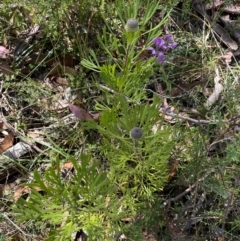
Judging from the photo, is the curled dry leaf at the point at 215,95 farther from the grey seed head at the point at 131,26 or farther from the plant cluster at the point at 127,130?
the grey seed head at the point at 131,26

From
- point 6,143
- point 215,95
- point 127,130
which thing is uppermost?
point 127,130

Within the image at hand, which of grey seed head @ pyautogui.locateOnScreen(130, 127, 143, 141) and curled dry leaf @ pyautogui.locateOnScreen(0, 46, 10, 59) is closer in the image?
grey seed head @ pyautogui.locateOnScreen(130, 127, 143, 141)

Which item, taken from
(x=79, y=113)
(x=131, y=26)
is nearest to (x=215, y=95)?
(x=79, y=113)

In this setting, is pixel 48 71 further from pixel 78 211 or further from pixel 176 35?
pixel 78 211

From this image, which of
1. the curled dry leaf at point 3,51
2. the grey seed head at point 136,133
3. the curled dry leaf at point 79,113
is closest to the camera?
the grey seed head at point 136,133

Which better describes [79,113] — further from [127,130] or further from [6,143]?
[127,130]

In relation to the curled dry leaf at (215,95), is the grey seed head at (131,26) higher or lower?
higher

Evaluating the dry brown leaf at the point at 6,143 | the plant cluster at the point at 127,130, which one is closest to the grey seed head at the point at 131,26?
the plant cluster at the point at 127,130

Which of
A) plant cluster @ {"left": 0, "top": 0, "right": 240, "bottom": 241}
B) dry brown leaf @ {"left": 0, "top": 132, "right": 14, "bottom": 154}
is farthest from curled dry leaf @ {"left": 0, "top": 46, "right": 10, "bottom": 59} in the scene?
dry brown leaf @ {"left": 0, "top": 132, "right": 14, "bottom": 154}

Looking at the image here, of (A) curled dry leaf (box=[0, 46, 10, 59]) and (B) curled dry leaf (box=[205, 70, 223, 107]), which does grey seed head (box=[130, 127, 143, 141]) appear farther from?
(A) curled dry leaf (box=[0, 46, 10, 59])

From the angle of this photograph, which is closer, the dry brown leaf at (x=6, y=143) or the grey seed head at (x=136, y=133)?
the grey seed head at (x=136, y=133)

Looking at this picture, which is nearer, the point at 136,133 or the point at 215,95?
the point at 136,133

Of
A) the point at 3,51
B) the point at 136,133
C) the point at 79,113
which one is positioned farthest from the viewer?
the point at 3,51
